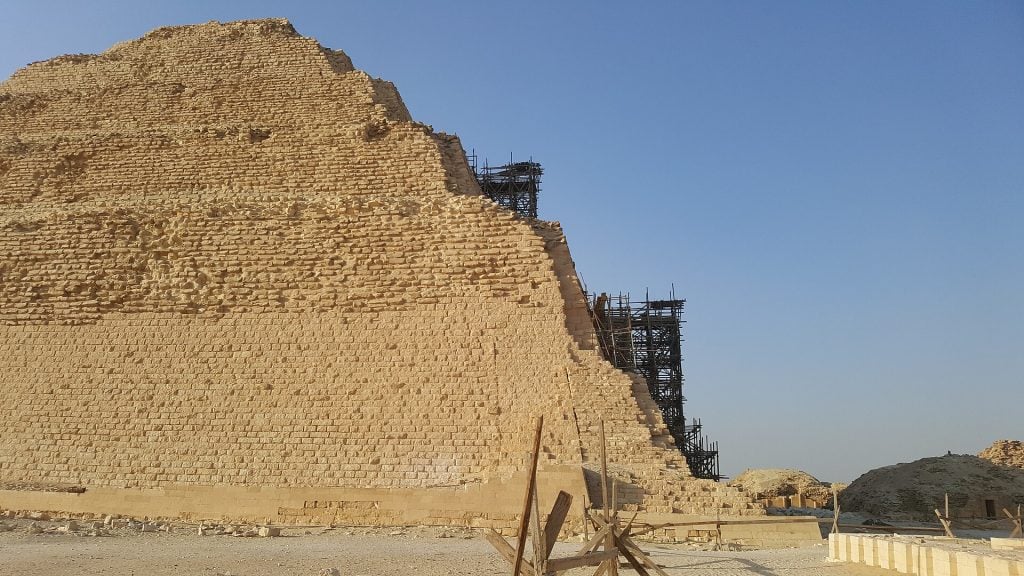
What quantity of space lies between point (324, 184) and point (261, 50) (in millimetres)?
4686

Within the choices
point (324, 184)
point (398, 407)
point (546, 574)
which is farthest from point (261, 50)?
point (546, 574)

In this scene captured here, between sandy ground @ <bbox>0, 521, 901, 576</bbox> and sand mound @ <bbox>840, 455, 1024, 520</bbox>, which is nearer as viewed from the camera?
sandy ground @ <bbox>0, 521, 901, 576</bbox>

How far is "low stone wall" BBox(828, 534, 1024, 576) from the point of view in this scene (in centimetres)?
469

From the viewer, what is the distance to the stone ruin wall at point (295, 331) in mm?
9727

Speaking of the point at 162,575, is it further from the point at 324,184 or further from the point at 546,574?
the point at 324,184

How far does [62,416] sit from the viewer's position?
1081cm

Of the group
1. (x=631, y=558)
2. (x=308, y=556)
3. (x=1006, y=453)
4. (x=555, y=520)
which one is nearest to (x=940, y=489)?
(x=1006, y=453)

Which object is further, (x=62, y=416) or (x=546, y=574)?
(x=62, y=416)

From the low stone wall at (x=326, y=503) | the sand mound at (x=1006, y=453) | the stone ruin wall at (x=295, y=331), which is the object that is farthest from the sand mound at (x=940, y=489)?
the low stone wall at (x=326, y=503)

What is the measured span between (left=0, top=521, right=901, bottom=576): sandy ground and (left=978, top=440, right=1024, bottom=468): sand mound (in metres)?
12.4

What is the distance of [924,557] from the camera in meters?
5.54

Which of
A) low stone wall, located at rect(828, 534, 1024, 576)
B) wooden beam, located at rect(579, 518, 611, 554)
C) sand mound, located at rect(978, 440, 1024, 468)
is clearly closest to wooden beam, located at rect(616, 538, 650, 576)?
wooden beam, located at rect(579, 518, 611, 554)

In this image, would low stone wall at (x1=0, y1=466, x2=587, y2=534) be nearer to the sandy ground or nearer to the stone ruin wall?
the stone ruin wall

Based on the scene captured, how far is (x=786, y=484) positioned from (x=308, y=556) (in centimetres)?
1800
